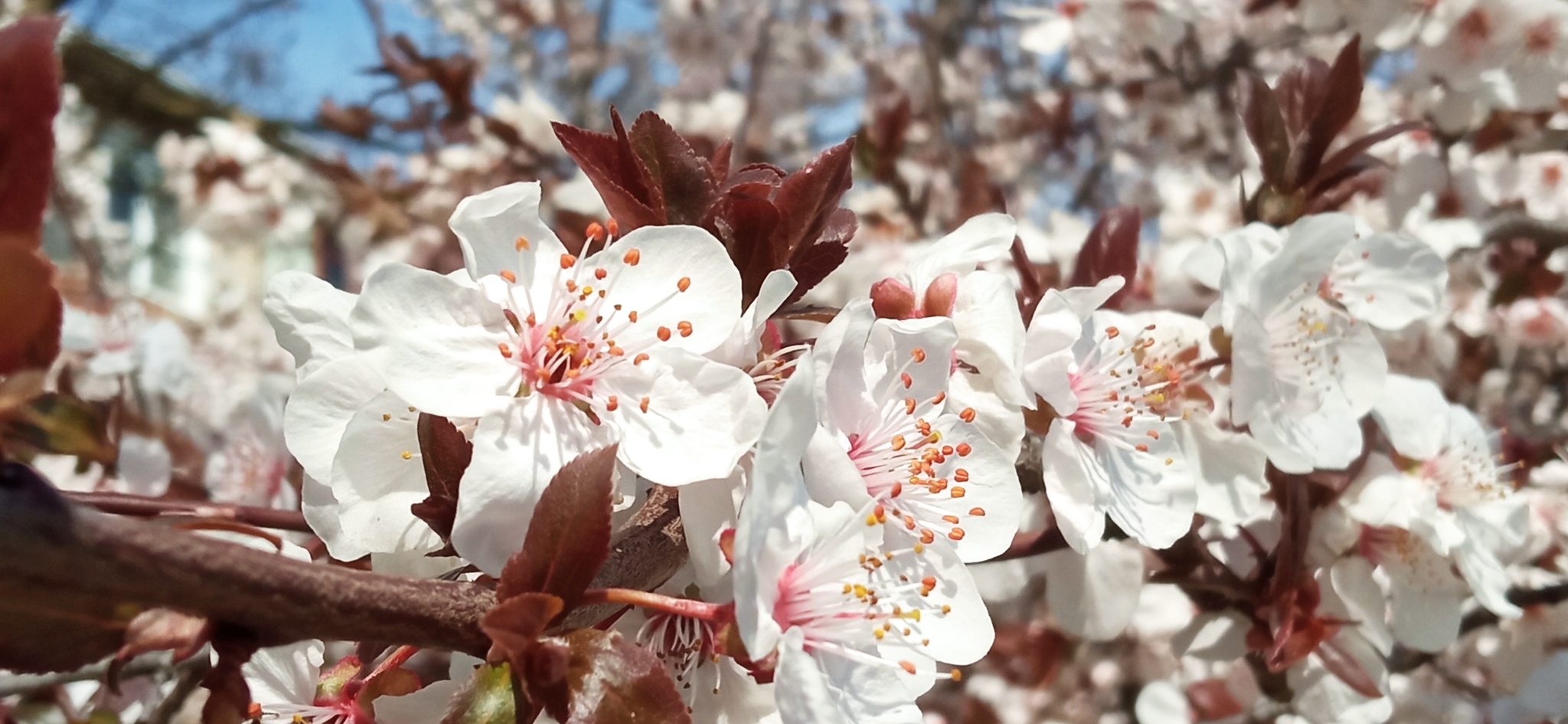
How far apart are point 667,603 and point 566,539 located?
0.08m

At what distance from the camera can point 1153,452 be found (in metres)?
0.86

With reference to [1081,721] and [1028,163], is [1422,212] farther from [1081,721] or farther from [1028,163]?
[1028,163]

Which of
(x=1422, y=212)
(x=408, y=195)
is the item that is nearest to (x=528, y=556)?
(x=1422, y=212)

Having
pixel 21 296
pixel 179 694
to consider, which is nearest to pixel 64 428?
pixel 179 694

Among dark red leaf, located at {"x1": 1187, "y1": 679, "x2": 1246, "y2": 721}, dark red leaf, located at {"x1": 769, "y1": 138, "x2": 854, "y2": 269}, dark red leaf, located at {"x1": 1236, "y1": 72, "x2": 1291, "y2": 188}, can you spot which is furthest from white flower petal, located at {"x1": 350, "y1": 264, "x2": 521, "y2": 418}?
dark red leaf, located at {"x1": 1187, "y1": 679, "x2": 1246, "y2": 721}

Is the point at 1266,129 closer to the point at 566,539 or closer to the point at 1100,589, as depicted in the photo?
the point at 1100,589

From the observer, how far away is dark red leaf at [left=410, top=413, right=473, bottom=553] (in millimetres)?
572

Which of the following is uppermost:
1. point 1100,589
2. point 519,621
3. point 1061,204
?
point 519,621

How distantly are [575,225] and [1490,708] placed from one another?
1.79 meters

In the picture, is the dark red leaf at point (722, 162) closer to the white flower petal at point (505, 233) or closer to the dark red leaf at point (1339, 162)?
the white flower petal at point (505, 233)

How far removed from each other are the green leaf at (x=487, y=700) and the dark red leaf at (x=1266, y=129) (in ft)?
3.49

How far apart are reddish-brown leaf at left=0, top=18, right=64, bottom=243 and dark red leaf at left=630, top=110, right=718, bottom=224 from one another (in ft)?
1.21

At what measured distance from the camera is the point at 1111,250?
1.01 metres

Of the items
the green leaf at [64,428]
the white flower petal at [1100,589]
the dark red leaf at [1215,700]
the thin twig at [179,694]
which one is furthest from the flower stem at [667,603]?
the dark red leaf at [1215,700]
